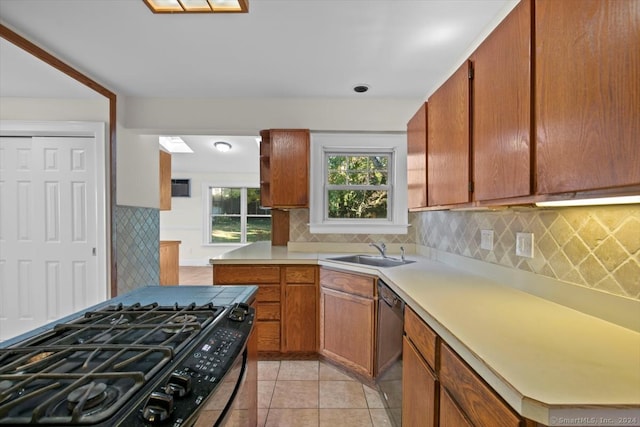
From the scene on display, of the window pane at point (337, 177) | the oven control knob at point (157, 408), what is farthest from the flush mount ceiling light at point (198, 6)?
the oven control knob at point (157, 408)

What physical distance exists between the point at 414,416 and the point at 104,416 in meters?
1.30

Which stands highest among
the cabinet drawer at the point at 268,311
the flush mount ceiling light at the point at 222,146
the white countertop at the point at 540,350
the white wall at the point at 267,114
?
the flush mount ceiling light at the point at 222,146

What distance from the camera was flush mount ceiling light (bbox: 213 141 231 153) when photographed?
6.02 meters

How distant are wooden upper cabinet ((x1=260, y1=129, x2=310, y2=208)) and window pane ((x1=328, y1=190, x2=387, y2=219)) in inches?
16.3

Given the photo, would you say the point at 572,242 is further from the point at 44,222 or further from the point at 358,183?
the point at 44,222

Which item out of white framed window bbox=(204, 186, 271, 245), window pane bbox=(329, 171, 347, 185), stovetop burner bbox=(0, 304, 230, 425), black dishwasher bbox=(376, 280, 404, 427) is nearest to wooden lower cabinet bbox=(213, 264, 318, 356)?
black dishwasher bbox=(376, 280, 404, 427)

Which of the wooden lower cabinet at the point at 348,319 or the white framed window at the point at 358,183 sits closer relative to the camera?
the wooden lower cabinet at the point at 348,319

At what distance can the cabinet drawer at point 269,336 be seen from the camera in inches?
102

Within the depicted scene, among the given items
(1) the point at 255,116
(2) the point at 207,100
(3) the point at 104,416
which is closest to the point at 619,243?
(3) the point at 104,416

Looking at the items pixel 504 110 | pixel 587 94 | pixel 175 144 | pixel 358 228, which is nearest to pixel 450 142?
pixel 504 110

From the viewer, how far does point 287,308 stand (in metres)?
2.59

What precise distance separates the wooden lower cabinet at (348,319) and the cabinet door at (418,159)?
2.19ft

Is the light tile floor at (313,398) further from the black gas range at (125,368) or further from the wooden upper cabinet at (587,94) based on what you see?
the wooden upper cabinet at (587,94)

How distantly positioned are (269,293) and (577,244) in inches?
82.9
